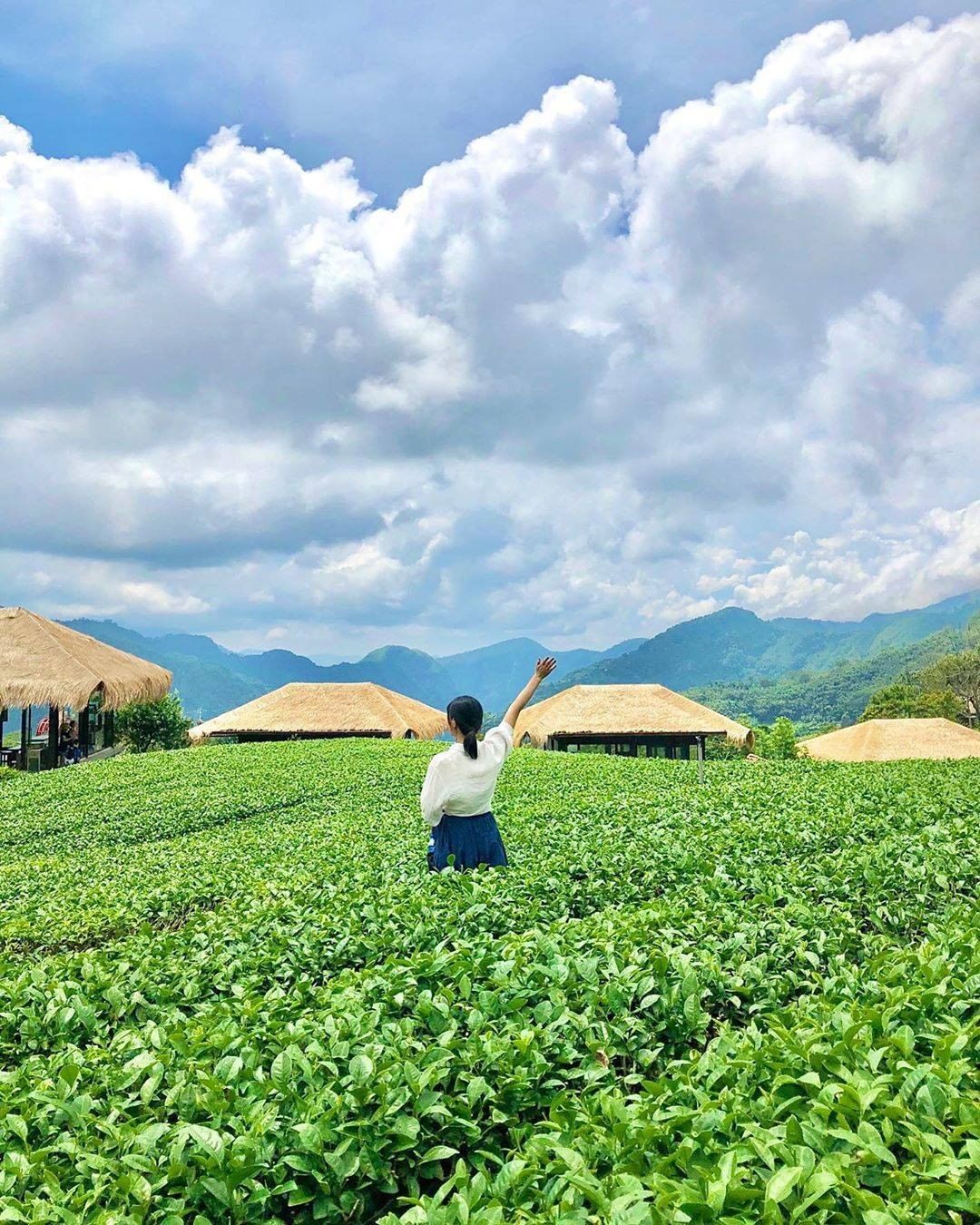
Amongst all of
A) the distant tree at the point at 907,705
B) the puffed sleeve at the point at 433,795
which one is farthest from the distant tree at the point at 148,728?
the distant tree at the point at 907,705

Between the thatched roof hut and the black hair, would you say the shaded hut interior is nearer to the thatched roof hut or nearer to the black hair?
the thatched roof hut

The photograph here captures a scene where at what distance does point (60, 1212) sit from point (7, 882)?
6937 mm

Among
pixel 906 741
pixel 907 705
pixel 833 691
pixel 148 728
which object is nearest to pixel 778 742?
pixel 906 741

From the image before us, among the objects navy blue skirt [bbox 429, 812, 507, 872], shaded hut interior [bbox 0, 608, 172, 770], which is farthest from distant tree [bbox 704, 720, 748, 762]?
navy blue skirt [bbox 429, 812, 507, 872]

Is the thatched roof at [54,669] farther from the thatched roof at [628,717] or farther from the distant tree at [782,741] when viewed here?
the distant tree at [782,741]

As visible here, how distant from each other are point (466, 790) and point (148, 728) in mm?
25872

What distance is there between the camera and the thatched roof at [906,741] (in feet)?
99.0

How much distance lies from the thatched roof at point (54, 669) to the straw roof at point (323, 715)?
17.2ft

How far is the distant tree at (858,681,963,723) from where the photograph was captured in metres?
51.8

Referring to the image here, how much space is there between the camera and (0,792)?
1448 cm

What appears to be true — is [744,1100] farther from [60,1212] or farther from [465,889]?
[465,889]

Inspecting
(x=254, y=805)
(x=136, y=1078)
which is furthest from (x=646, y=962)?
(x=254, y=805)

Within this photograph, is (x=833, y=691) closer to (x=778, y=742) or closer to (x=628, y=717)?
(x=778, y=742)

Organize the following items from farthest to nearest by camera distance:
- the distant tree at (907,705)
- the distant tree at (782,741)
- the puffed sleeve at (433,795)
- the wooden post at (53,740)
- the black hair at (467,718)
A: the distant tree at (907,705), the distant tree at (782,741), the wooden post at (53,740), the puffed sleeve at (433,795), the black hair at (467,718)
